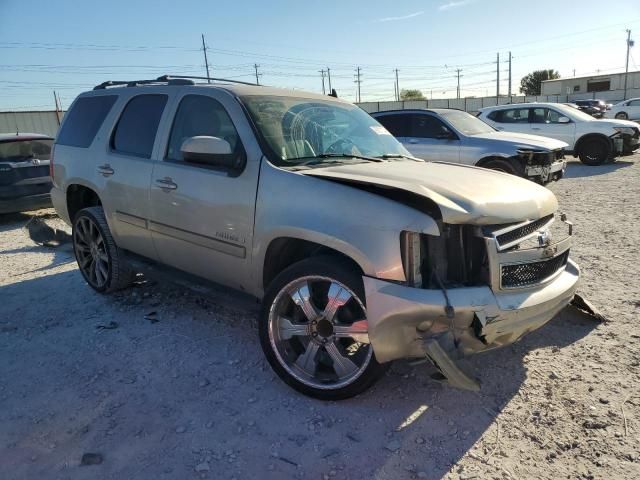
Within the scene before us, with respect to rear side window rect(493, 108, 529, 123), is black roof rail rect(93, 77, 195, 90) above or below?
above

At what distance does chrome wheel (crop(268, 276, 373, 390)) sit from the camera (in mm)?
2992

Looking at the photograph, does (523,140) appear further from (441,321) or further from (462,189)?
(441,321)

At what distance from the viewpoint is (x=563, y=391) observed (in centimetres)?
310

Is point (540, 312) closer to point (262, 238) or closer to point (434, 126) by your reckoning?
point (262, 238)

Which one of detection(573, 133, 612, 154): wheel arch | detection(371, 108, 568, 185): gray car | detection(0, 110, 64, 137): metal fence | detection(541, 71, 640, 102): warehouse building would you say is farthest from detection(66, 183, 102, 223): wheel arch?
detection(541, 71, 640, 102): warehouse building

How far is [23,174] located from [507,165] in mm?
8830

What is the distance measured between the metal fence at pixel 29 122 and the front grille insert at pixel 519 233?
28.8m

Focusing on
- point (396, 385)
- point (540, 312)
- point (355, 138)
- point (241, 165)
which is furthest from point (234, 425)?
point (355, 138)

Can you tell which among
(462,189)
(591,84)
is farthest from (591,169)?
(591,84)

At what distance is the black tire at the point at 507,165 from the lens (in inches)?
374

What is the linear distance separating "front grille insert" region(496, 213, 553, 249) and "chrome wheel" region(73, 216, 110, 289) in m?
3.74

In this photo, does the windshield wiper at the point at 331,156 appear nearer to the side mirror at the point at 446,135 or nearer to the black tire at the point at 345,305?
the black tire at the point at 345,305

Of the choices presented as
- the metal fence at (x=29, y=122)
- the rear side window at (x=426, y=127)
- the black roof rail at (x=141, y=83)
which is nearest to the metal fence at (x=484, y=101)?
the metal fence at (x=29, y=122)

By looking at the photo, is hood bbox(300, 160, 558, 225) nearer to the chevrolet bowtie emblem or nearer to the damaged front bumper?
the chevrolet bowtie emblem
